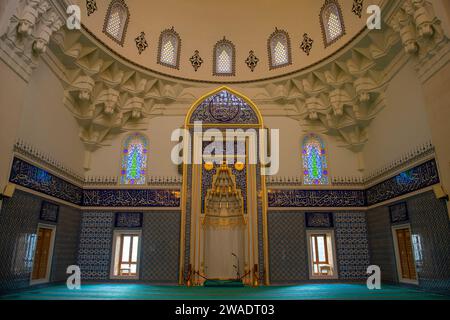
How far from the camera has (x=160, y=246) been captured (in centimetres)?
756

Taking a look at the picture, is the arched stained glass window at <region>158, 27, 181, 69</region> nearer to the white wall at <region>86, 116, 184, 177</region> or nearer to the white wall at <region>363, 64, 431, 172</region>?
the white wall at <region>86, 116, 184, 177</region>

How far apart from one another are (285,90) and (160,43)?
→ 141 inches

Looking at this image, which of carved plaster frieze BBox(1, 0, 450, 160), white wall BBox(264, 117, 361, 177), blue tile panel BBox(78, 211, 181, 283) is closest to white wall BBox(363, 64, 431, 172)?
carved plaster frieze BBox(1, 0, 450, 160)

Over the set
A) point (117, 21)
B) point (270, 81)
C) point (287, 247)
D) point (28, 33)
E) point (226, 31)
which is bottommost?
point (287, 247)

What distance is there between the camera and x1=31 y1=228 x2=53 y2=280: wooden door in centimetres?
609

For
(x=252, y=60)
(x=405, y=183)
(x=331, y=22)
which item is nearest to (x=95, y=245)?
(x=252, y=60)

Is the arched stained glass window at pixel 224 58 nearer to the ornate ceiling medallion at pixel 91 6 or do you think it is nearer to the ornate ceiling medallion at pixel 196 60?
the ornate ceiling medallion at pixel 196 60

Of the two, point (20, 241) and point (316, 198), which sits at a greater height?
point (316, 198)

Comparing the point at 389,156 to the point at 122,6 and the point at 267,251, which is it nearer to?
the point at 267,251

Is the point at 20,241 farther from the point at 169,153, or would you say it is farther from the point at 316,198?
the point at 316,198

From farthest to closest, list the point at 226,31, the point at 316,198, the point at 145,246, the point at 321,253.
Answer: the point at 226,31 → the point at 316,198 → the point at 321,253 → the point at 145,246

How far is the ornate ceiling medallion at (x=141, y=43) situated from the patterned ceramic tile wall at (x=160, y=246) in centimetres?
422

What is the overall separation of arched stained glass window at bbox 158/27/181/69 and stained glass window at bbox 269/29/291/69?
258cm

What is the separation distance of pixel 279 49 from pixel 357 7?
7.72 feet
